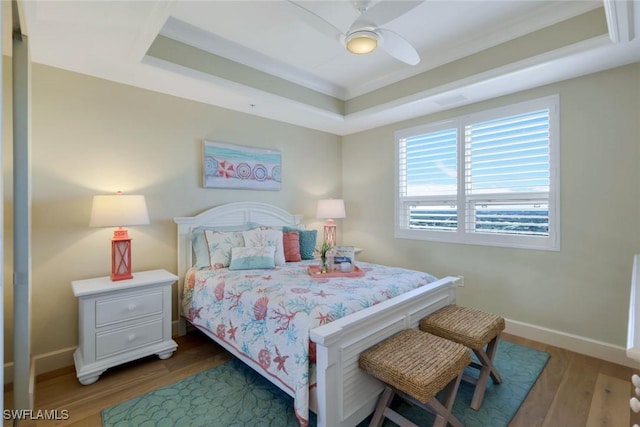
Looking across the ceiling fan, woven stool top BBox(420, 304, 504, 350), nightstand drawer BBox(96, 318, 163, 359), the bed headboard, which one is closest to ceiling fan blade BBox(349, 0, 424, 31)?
the ceiling fan

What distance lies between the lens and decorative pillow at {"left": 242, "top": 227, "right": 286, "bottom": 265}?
3117mm

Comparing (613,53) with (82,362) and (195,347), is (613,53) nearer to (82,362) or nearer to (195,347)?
(195,347)

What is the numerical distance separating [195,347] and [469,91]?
11.7ft

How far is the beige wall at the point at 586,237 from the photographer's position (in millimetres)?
2504

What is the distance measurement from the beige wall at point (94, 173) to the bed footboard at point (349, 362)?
1.98 m

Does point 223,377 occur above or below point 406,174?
below

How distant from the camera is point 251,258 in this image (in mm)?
2896

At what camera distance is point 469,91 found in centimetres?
305

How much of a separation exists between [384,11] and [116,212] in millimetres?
2373

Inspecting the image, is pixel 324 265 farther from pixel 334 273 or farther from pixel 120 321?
pixel 120 321

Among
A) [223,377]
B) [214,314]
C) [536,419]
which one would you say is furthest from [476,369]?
[214,314]

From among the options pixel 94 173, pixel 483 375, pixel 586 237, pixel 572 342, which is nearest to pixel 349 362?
pixel 483 375

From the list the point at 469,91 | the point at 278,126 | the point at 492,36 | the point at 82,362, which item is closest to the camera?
the point at 82,362

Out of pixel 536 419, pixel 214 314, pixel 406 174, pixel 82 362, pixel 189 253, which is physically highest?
pixel 406 174
